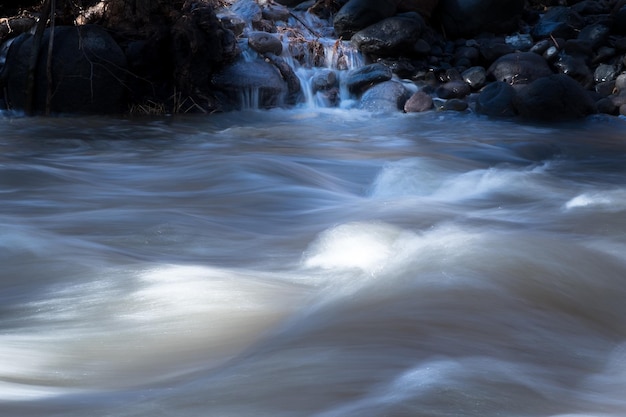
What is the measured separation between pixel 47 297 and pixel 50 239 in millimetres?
974

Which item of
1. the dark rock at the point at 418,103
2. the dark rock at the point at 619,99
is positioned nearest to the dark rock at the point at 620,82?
the dark rock at the point at 619,99

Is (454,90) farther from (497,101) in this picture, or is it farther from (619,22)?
(619,22)

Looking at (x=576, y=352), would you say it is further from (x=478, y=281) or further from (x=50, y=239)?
(x=50, y=239)

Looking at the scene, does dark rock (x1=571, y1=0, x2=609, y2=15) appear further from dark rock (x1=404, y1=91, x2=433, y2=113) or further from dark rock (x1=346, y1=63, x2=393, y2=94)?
dark rock (x1=404, y1=91, x2=433, y2=113)

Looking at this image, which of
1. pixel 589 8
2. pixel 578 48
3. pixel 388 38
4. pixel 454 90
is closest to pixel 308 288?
pixel 454 90

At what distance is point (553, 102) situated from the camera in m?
10.6

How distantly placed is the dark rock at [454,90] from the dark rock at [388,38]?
1.39 meters

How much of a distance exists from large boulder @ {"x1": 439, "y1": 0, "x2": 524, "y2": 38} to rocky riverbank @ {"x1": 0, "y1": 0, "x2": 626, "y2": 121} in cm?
2

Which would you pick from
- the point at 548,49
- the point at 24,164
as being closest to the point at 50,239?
the point at 24,164

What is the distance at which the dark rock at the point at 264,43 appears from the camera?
1195 cm

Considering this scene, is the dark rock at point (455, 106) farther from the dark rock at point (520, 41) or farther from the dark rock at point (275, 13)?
the dark rock at point (275, 13)

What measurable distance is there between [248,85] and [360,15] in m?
3.27

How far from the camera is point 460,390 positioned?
2.18 meters

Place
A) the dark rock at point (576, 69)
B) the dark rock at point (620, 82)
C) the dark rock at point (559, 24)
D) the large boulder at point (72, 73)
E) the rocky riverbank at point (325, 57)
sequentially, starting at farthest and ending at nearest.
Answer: the dark rock at point (559, 24) → the dark rock at point (576, 69) → the dark rock at point (620, 82) → the rocky riverbank at point (325, 57) → the large boulder at point (72, 73)
